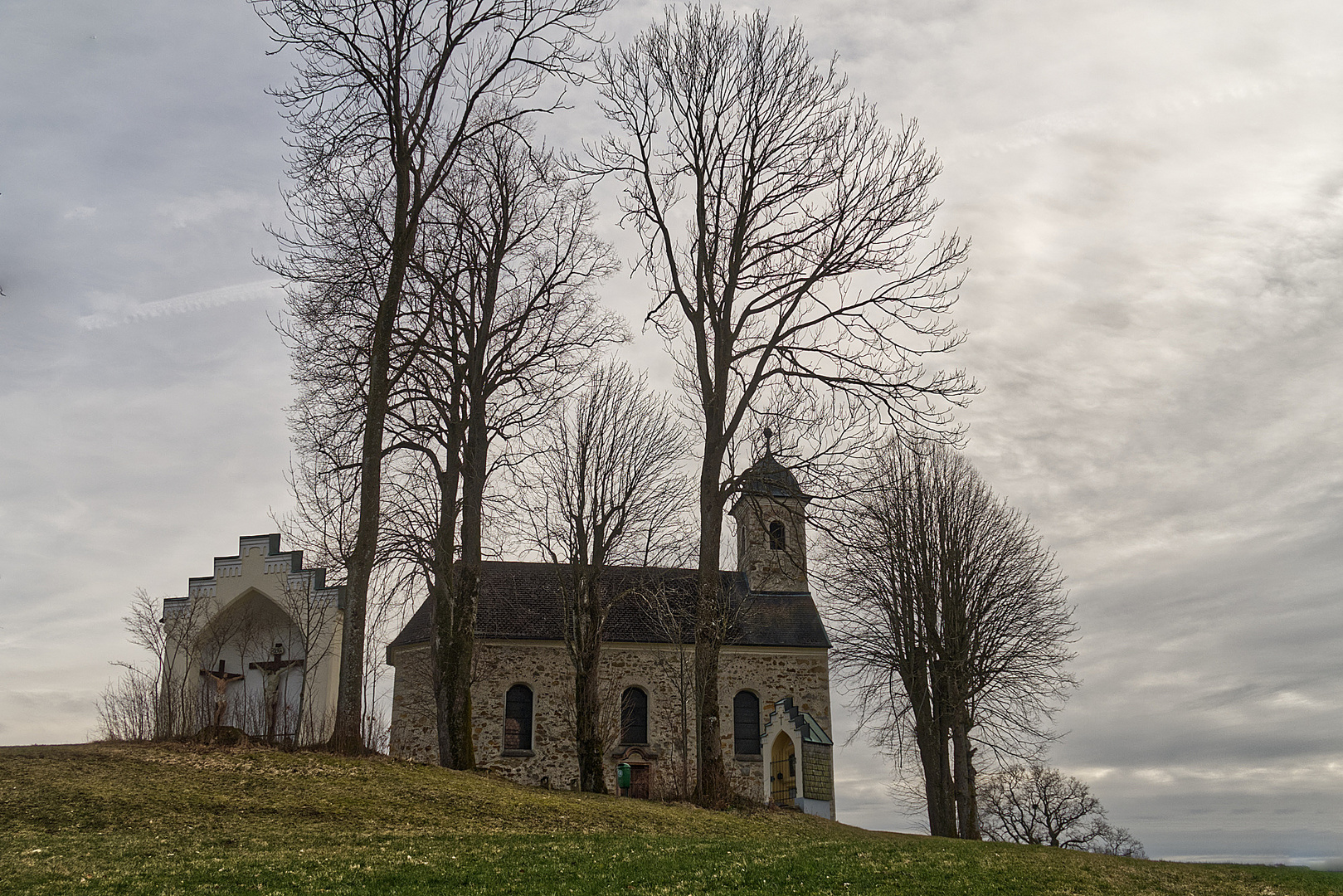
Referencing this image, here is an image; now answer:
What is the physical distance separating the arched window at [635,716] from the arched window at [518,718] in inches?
113

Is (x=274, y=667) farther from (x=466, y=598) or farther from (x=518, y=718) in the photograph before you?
(x=466, y=598)

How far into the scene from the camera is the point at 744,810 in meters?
17.5

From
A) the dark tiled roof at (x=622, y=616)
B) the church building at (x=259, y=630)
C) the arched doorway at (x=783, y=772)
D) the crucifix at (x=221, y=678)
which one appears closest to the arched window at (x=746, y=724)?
the dark tiled roof at (x=622, y=616)

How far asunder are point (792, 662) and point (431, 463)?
15.1 metres

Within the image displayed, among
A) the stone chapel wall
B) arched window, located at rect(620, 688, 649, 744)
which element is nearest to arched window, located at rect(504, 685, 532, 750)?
the stone chapel wall

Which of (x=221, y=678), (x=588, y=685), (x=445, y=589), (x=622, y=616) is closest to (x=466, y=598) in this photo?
(x=445, y=589)

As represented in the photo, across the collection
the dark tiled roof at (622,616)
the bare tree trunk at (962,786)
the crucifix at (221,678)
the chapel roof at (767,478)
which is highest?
the chapel roof at (767,478)

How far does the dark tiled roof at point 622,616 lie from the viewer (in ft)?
101

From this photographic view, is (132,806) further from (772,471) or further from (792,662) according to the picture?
(792,662)

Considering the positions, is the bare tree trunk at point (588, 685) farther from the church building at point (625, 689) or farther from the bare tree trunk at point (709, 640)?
the church building at point (625, 689)

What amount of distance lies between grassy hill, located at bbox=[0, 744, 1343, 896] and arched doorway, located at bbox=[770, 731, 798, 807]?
11.8 metres

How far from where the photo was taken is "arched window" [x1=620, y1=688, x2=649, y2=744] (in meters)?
30.6

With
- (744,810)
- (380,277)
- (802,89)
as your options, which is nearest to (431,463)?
(380,277)

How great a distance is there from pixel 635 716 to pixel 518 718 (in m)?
3.61
